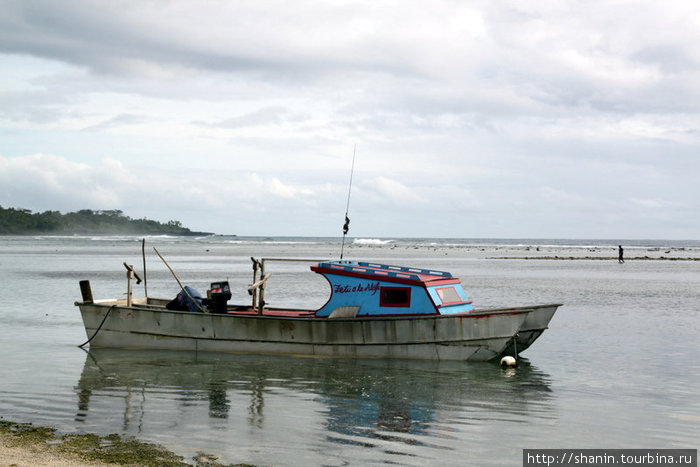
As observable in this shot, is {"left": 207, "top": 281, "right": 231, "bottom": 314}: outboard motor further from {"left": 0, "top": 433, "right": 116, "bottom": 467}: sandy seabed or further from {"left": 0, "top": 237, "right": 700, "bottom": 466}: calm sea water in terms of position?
{"left": 0, "top": 433, "right": 116, "bottom": 467}: sandy seabed

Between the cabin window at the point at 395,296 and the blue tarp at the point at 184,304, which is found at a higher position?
the cabin window at the point at 395,296

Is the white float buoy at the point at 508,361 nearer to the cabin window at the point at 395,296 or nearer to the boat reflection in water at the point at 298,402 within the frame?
the boat reflection in water at the point at 298,402

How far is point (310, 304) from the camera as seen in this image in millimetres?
32719

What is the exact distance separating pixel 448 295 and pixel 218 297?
6581 millimetres

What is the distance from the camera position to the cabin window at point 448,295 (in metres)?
19.9

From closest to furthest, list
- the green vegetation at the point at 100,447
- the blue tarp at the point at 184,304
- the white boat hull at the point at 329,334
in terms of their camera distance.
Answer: the green vegetation at the point at 100,447 < the white boat hull at the point at 329,334 < the blue tarp at the point at 184,304

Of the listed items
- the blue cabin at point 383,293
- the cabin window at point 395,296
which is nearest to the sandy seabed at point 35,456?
the blue cabin at point 383,293

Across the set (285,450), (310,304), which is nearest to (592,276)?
(310,304)

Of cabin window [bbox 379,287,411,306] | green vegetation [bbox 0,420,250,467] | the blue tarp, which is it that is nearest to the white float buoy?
cabin window [bbox 379,287,411,306]

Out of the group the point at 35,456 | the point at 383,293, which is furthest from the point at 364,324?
the point at 35,456

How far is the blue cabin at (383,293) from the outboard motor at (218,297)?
116 inches

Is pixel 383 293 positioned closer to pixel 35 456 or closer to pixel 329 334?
pixel 329 334

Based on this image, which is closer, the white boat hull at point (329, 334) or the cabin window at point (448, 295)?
the white boat hull at point (329, 334)

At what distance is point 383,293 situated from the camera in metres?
19.7
